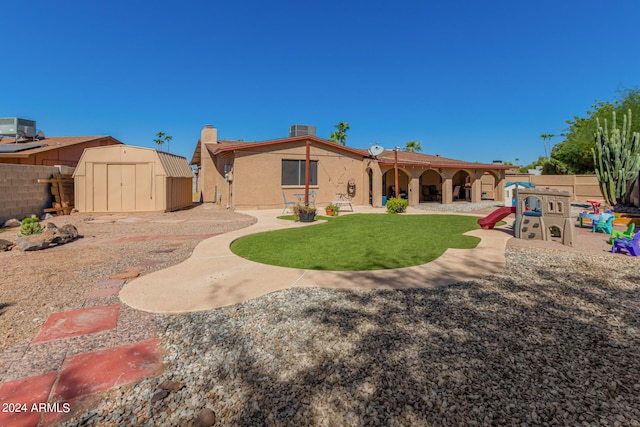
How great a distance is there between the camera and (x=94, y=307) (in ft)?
12.5

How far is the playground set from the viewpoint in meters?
7.17

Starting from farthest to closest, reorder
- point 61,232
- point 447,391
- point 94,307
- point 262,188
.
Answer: point 262,188, point 61,232, point 94,307, point 447,391

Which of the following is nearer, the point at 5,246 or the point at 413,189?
the point at 5,246

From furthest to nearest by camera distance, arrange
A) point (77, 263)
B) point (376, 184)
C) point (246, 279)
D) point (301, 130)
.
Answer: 1. point (376, 184)
2. point (301, 130)
3. point (77, 263)
4. point (246, 279)

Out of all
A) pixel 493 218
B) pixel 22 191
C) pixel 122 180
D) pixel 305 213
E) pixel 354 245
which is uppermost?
pixel 122 180

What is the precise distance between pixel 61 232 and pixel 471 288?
947 centimetres

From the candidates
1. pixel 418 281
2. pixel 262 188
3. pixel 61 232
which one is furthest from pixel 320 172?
pixel 418 281

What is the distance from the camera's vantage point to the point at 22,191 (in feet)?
38.0

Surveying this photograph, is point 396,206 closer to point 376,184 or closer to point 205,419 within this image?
point 376,184

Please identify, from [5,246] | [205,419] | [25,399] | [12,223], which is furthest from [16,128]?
[205,419]

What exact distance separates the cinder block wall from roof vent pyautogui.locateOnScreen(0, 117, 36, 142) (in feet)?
36.7

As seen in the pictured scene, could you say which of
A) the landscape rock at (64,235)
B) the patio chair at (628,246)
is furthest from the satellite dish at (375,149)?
the landscape rock at (64,235)

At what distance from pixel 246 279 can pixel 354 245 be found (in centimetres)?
330

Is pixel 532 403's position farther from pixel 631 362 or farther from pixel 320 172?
pixel 320 172
